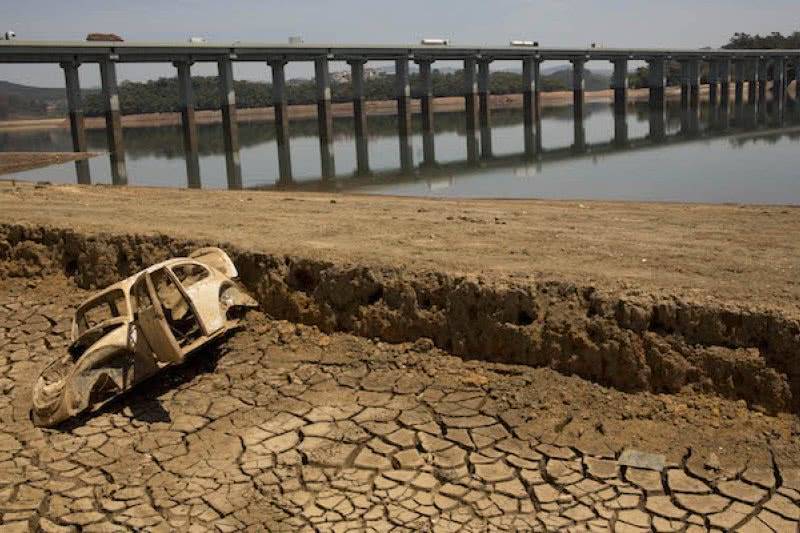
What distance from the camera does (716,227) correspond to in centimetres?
1014

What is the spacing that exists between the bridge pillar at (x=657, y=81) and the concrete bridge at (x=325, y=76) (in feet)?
0.30

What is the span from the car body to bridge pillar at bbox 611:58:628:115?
209 feet

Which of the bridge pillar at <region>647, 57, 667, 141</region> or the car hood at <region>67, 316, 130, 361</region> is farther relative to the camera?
the bridge pillar at <region>647, 57, 667, 141</region>

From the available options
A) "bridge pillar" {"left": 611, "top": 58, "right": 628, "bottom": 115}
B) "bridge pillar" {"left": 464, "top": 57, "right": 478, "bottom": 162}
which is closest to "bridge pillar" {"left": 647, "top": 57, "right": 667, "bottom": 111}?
"bridge pillar" {"left": 611, "top": 58, "right": 628, "bottom": 115}

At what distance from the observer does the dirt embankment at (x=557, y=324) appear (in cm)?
614

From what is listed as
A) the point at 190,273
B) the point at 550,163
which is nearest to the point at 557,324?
the point at 190,273

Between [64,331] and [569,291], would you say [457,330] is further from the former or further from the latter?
[64,331]

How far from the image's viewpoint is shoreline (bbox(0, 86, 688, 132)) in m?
88.0

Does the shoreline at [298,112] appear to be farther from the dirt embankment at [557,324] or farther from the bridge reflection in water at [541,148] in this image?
the dirt embankment at [557,324]

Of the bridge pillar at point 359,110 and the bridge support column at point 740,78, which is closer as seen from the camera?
the bridge pillar at point 359,110

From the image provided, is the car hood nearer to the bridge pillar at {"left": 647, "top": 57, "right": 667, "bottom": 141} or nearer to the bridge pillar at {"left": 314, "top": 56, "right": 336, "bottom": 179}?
the bridge pillar at {"left": 314, "top": 56, "right": 336, "bottom": 179}

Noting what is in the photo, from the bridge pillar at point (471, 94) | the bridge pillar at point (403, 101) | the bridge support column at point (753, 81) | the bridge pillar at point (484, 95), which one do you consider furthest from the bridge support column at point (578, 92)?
the bridge support column at point (753, 81)

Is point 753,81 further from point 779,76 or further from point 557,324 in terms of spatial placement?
point 557,324

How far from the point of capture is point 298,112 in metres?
96.6
